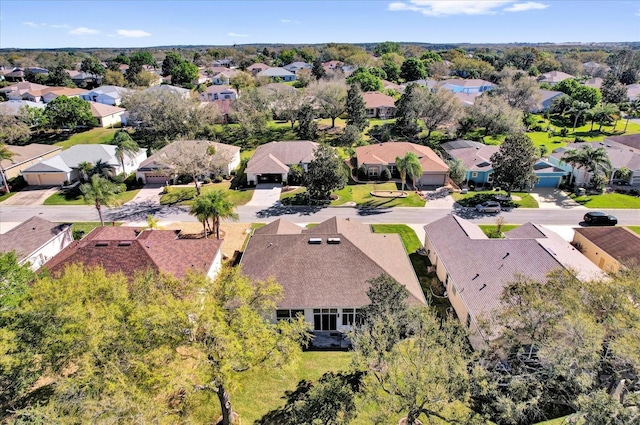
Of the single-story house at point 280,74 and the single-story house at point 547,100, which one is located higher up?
the single-story house at point 280,74

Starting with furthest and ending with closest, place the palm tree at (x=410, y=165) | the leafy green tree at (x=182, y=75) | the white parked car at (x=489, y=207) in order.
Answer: the leafy green tree at (x=182, y=75)
the palm tree at (x=410, y=165)
the white parked car at (x=489, y=207)

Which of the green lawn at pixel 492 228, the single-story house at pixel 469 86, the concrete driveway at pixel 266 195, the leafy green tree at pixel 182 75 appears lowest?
the green lawn at pixel 492 228

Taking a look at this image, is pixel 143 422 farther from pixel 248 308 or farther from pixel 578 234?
pixel 578 234

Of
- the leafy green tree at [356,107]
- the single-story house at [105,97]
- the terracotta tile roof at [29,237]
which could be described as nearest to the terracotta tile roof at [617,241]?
the leafy green tree at [356,107]

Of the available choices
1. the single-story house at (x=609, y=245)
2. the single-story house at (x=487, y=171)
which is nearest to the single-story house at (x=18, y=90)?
the single-story house at (x=487, y=171)

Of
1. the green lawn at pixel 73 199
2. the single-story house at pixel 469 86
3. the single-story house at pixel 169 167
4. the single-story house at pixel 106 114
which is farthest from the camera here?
the single-story house at pixel 469 86

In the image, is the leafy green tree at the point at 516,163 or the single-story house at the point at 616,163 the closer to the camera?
the leafy green tree at the point at 516,163

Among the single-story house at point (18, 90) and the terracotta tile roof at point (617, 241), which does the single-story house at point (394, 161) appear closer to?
the terracotta tile roof at point (617, 241)
